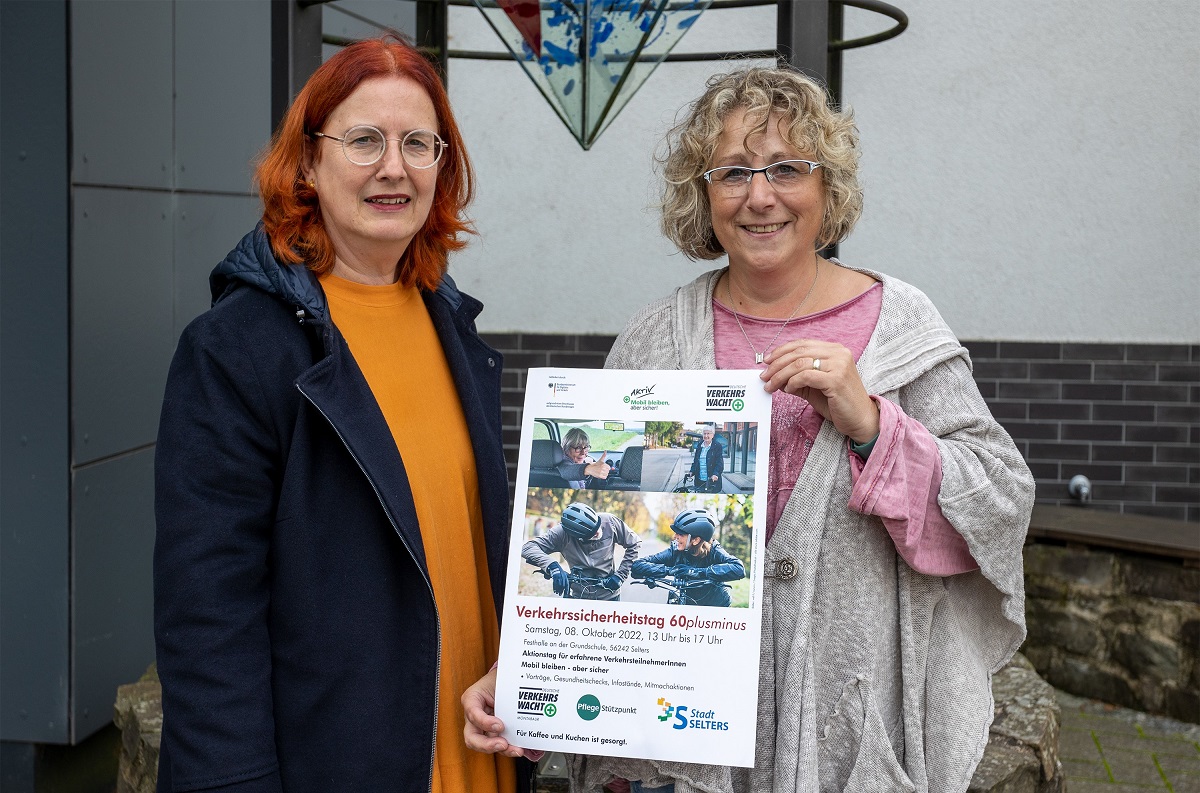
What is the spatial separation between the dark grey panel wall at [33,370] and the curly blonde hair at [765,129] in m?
2.58

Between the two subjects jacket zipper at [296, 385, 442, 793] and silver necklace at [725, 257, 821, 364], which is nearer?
jacket zipper at [296, 385, 442, 793]

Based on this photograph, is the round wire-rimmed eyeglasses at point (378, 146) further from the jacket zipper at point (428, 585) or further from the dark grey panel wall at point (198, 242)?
the dark grey panel wall at point (198, 242)

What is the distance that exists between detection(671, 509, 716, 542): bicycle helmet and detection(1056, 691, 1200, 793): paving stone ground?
3334mm

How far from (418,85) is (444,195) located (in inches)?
10.6

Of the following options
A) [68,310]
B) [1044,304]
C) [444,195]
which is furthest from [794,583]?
[1044,304]

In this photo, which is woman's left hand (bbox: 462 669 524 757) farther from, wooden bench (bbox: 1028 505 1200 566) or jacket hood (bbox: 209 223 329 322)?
wooden bench (bbox: 1028 505 1200 566)

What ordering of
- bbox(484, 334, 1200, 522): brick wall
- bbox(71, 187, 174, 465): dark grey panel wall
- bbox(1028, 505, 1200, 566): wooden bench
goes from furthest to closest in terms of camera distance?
1. bbox(484, 334, 1200, 522): brick wall
2. bbox(1028, 505, 1200, 566): wooden bench
3. bbox(71, 187, 174, 465): dark grey panel wall

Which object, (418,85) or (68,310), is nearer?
(418,85)

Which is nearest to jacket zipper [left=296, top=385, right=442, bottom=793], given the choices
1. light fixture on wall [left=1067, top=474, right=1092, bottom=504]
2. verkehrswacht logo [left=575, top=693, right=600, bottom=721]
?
verkehrswacht logo [left=575, top=693, right=600, bottom=721]

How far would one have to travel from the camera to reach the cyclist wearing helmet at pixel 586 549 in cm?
177

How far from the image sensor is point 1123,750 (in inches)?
187

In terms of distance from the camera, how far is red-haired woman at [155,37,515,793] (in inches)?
65.0

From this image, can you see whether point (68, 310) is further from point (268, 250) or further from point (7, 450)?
point (268, 250)

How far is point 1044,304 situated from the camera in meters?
6.24
